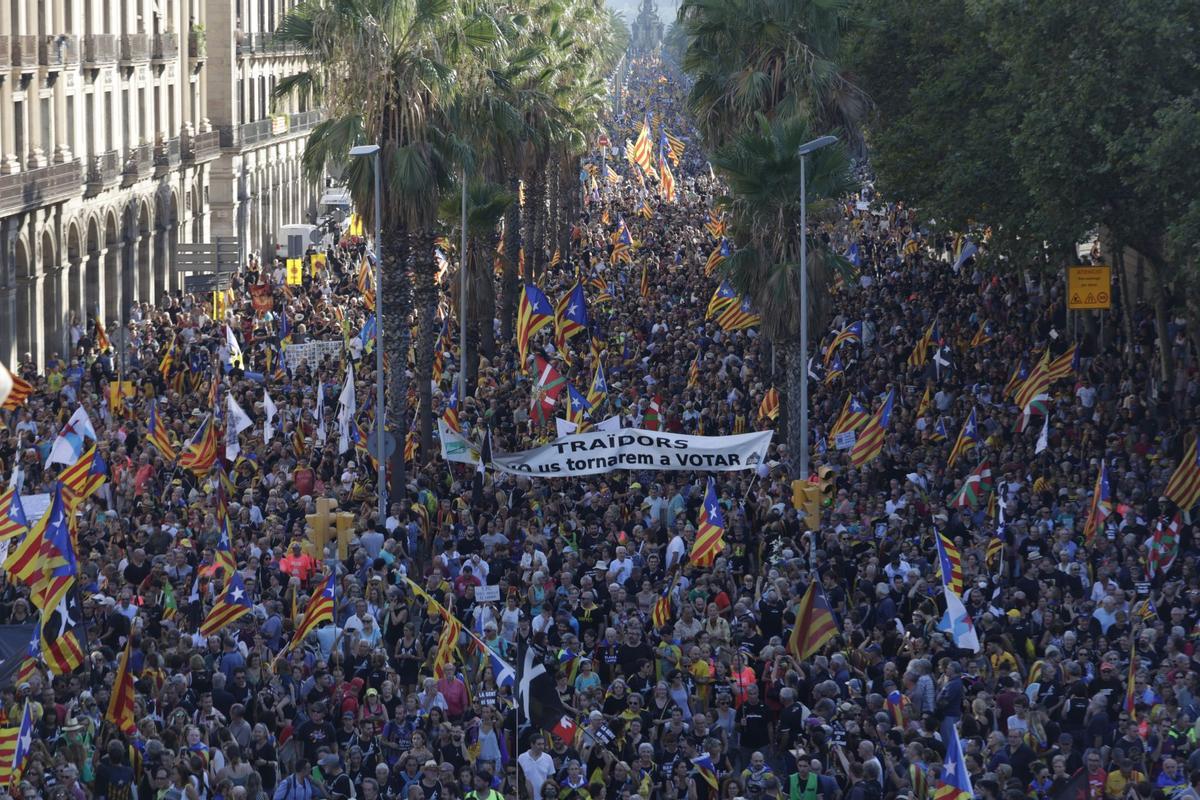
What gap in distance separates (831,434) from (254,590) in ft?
36.7

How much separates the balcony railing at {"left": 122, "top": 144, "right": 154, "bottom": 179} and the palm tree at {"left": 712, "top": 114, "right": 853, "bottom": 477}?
30264mm

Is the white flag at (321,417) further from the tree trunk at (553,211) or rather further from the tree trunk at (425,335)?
the tree trunk at (553,211)

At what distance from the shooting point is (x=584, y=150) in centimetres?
5681

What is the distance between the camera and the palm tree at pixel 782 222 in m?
29.5

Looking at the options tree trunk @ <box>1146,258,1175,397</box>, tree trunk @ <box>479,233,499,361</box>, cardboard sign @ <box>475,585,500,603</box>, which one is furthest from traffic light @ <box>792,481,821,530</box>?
tree trunk @ <box>479,233,499,361</box>

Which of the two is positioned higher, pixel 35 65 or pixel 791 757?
pixel 35 65

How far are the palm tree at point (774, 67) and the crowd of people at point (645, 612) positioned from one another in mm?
4066

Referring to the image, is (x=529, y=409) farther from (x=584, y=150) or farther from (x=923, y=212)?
(x=584, y=150)

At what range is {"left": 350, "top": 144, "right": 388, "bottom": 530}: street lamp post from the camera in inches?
1073

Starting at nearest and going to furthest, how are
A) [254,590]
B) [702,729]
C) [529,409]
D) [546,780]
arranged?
[546,780], [702,729], [254,590], [529,409]

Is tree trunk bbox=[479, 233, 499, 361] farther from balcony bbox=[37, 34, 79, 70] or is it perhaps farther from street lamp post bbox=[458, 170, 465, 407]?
balcony bbox=[37, 34, 79, 70]

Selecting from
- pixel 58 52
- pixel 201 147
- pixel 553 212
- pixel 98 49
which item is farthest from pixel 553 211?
pixel 58 52

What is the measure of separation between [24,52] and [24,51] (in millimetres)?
23

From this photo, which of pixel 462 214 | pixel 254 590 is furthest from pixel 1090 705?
pixel 462 214
